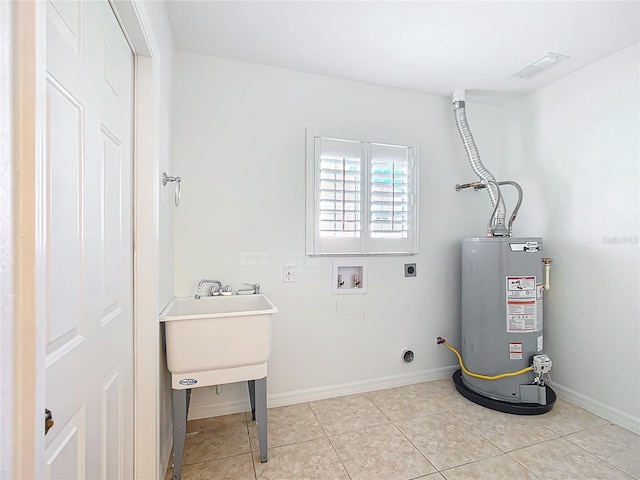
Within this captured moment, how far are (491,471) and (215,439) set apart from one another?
1.55 metres

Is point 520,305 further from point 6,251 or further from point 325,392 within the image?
point 6,251

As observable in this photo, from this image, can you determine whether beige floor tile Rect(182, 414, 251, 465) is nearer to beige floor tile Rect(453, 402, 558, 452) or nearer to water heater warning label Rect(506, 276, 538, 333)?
beige floor tile Rect(453, 402, 558, 452)

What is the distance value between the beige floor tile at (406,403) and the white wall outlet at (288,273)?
1.11 metres

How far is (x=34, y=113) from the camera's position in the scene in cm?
52

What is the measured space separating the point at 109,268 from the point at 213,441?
4.49ft

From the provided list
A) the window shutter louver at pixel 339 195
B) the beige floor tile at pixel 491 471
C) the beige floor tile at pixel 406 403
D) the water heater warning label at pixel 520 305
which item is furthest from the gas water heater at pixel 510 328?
the window shutter louver at pixel 339 195

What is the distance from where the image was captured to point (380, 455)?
1.80 metres

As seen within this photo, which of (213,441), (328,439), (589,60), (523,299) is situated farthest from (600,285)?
(213,441)

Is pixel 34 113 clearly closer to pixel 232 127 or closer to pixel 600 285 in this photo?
pixel 232 127

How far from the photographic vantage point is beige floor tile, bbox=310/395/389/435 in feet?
6.81

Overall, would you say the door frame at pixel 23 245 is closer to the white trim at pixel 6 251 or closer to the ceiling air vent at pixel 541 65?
the white trim at pixel 6 251

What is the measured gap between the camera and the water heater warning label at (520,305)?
2.28 metres

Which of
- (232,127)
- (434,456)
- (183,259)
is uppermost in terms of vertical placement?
(232,127)

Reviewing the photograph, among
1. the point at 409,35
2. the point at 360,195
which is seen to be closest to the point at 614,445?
the point at 360,195
